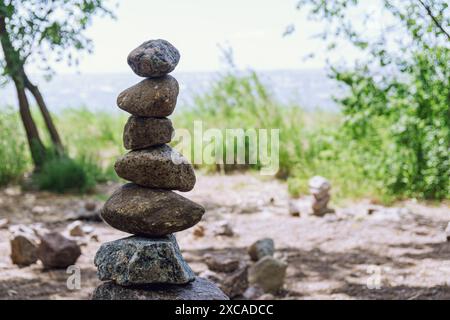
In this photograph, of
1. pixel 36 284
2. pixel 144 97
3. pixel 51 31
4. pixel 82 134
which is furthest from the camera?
pixel 82 134

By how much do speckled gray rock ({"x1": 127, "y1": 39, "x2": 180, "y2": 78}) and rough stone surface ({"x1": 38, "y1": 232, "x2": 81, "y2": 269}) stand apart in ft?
8.84

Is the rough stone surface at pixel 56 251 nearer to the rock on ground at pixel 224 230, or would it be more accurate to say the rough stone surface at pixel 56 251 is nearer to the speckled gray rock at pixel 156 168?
the rock on ground at pixel 224 230

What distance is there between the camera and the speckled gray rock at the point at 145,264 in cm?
393

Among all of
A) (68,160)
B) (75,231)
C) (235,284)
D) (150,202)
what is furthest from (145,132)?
(68,160)

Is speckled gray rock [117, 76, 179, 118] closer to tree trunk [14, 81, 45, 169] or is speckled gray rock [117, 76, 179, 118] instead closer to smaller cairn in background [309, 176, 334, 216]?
smaller cairn in background [309, 176, 334, 216]

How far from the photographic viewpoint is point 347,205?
28.5 ft

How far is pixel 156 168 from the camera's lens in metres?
4.02

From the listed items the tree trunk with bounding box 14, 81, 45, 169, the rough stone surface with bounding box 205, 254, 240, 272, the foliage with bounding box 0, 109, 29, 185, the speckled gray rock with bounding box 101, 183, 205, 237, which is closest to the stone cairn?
the speckled gray rock with bounding box 101, 183, 205, 237

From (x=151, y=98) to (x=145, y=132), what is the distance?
8.3 inches

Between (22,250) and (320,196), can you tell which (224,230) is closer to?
(320,196)
